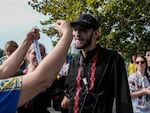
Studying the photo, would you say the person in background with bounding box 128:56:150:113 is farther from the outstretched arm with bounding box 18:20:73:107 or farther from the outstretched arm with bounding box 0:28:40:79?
the outstretched arm with bounding box 18:20:73:107

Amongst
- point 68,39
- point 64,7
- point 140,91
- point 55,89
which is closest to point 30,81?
point 68,39

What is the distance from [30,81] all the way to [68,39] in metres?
0.30

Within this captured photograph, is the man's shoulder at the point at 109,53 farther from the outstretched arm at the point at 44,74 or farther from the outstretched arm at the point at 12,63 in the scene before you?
the outstretched arm at the point at 44,74


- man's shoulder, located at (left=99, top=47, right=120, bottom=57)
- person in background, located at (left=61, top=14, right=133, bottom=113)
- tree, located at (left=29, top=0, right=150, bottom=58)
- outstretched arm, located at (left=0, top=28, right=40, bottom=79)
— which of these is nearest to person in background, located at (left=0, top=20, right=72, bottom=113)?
outstretched arm, located at (left=0, top=28, right=40, bottom=79)

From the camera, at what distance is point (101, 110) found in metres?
4.26

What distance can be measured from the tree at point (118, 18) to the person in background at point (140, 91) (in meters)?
13.8

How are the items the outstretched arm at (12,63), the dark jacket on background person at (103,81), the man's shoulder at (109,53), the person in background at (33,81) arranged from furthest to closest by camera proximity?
the man's shoulder at (109,53) → the dark jacket on background person at (103,81) → the outstretched arm at (12,63) → the person in background at (33,81)

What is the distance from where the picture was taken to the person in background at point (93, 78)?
4281 mm

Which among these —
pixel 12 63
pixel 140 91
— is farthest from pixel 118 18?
pixel 12 63

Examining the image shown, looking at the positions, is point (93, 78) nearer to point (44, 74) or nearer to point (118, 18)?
point (44, 74)

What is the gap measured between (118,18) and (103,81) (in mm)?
18823

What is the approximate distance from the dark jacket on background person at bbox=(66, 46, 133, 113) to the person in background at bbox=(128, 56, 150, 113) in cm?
201

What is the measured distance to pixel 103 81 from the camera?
4.34 meters

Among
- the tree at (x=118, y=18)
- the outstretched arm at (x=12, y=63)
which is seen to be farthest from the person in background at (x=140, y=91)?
the tree at (x=118, y=18)
